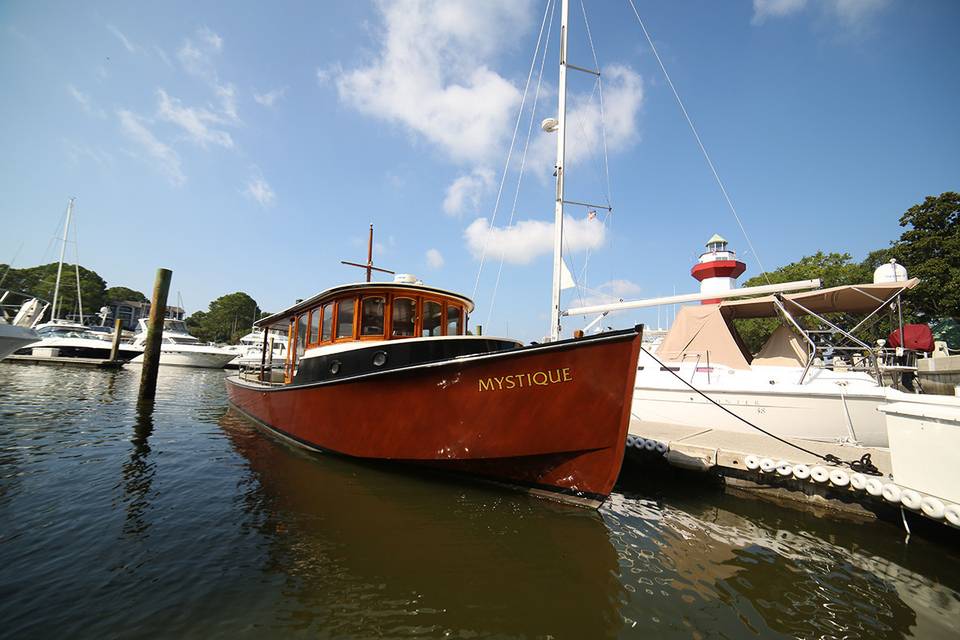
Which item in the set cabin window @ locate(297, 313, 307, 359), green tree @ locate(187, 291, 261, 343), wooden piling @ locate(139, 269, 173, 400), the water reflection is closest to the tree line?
cabin window @ locate(297, 313, 307, 359)

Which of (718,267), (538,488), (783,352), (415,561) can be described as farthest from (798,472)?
(718,267)

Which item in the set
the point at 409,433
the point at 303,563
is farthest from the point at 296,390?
the point at 303,563

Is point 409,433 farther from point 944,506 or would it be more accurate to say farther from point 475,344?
point 944,506

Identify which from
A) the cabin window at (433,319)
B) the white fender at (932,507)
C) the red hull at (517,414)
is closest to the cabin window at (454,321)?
the cabin window at (433,319)

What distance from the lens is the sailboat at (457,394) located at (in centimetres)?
475

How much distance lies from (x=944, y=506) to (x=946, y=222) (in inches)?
1065

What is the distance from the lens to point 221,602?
2.98 meters

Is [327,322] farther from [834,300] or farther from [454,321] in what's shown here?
[834,300]

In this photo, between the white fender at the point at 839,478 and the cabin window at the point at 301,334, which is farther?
the cabin window at the point at 301,334

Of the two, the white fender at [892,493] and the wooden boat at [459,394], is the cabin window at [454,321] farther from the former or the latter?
the white fender at [892,493]

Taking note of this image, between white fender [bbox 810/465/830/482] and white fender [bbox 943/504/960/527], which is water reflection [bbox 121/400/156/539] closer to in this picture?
white fender [bbox 943/504/960/527]

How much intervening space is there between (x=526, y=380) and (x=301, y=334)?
18.2ft

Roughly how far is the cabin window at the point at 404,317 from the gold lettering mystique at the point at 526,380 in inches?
78.0

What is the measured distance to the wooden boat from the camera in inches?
187
